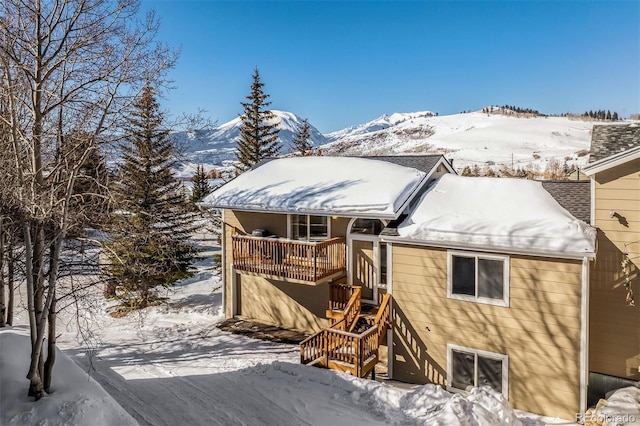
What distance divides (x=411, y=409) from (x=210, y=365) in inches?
204

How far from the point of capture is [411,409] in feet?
24.7

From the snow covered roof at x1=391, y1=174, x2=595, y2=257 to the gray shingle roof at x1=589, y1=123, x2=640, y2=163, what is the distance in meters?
1.52

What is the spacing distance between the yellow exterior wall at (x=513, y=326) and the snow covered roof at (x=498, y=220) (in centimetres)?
36

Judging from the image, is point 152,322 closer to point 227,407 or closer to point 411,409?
point 227,407

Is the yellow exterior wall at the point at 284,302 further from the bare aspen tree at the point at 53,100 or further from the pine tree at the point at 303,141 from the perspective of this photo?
the pine tree at the point at 303,141

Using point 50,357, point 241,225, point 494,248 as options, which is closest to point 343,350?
point 494,248

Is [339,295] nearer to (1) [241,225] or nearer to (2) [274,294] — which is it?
(2) [274,294]

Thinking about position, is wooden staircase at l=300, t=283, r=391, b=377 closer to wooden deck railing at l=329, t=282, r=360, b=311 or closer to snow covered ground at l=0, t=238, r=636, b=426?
snow covered ground at l=0, t=238, r=636, b=426

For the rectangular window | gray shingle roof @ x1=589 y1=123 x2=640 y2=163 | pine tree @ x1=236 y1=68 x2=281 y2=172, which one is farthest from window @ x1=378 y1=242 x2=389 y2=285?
pine tree @ x1=236 y1=68 x2=281 y2=172

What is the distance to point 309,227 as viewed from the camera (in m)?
12.7

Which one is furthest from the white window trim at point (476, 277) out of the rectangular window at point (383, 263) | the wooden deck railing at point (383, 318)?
the rectangular window at point (383, 263)

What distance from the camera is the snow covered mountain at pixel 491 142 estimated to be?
5105cm

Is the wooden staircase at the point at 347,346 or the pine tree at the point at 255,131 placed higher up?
the pine tree at the point at 255,131

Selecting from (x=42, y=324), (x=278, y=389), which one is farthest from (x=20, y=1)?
(x=278, y=389)
